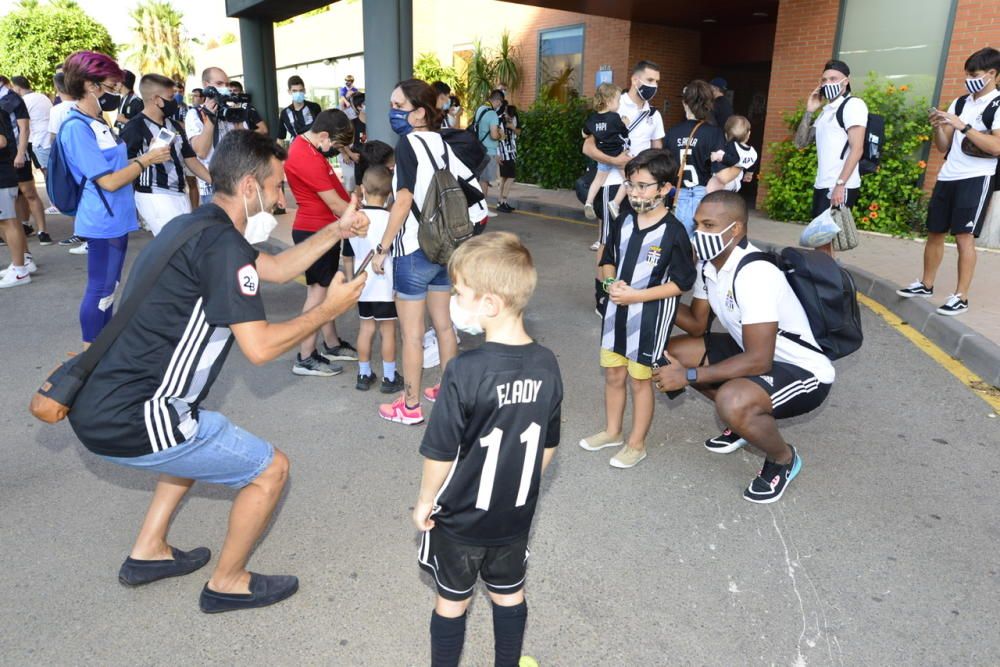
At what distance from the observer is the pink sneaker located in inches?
171

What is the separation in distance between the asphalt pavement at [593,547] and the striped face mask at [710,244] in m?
1.18

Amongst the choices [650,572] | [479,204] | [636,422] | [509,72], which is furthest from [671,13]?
[650,572]

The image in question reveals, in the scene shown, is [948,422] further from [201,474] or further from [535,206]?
[535,206]

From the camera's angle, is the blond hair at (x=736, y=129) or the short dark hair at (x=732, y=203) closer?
the short dark hair at (x=732, y=203)

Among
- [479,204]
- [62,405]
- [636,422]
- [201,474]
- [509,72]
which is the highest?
[509,72]

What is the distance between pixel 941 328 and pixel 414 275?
173 inches

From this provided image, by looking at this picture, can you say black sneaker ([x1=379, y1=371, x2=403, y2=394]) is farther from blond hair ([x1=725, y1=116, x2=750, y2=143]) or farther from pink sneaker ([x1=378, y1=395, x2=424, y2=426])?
blond hair ([x1=725, y1=116, x2=750, y2=143])

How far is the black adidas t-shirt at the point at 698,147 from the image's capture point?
5.87 meters

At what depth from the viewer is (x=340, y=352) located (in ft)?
18.1

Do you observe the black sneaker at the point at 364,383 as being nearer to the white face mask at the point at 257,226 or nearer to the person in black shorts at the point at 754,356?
the white face mask at the point at 257,226

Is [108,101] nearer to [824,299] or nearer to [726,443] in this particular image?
[726,443]

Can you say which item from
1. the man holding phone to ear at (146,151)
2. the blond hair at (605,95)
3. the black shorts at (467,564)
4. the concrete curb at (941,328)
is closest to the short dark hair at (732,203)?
the black shorts at (467,564)

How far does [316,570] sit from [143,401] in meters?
1.09

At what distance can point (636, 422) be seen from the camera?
3.81 metres
